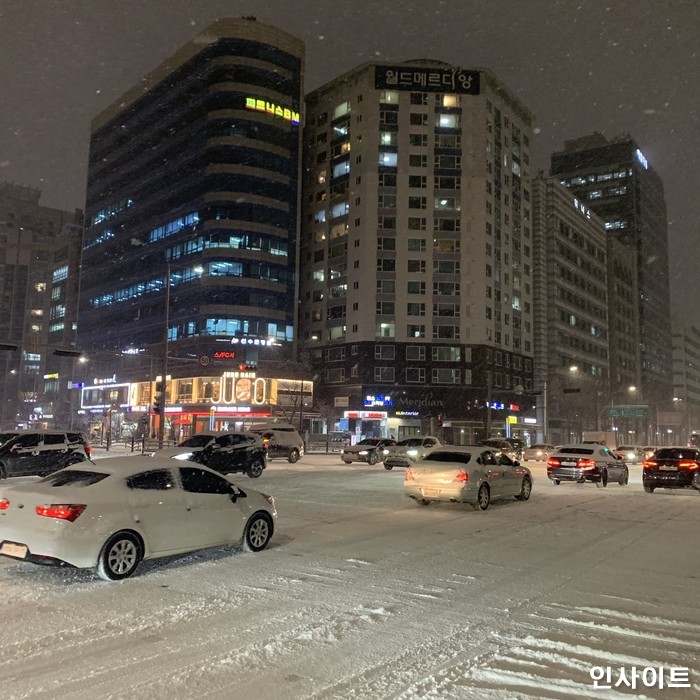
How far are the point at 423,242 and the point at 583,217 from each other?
128 ft

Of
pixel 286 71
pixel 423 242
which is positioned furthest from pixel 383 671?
pixel 286 71

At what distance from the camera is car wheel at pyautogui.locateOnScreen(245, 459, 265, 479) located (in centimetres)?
2341

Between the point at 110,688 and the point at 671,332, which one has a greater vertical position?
the point at 671,332

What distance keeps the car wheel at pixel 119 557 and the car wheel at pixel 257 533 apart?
1858 mm

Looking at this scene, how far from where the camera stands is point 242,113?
3022 inches

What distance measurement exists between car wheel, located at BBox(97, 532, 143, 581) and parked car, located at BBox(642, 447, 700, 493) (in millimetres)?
18427

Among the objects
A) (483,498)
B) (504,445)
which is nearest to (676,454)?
(483,498)

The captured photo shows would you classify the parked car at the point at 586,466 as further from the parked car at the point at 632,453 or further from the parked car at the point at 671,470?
the parked car at the point at 632,453

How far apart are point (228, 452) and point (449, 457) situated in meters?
9.81

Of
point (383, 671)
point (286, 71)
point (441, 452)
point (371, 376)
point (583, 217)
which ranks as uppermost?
point (286, 71)

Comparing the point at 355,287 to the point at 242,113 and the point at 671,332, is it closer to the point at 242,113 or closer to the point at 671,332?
the point at 242,113

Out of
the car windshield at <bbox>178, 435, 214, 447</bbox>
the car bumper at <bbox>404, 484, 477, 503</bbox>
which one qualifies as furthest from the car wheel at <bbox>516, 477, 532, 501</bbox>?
the car windshield at <bbox>178, 435, 214, 447</bbox>

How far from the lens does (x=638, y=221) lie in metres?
141

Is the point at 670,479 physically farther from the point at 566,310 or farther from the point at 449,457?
the point at 566,310
